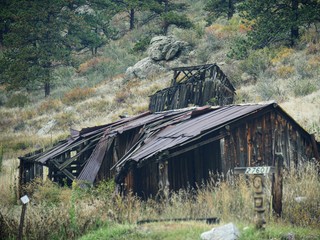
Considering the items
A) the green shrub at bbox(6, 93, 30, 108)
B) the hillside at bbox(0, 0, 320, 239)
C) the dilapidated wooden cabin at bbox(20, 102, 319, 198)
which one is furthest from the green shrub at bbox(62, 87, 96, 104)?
the dilapidated wooden cabin at bbox(20, 102, 319, 198)

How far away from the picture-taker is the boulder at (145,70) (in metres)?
38.7

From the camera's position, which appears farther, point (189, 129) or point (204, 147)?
point (204, 147)

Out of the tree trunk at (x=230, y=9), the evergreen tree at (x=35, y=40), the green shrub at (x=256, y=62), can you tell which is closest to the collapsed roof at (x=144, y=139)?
the green shrub at (x=256, y=62)

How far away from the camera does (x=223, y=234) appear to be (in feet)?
25.1

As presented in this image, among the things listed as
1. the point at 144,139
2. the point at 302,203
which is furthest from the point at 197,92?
the point at 302,203

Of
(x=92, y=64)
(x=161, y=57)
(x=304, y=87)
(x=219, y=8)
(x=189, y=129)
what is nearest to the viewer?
(x=189, y=129)

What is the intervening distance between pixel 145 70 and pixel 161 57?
1687 millimetres

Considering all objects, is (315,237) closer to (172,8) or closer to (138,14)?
(172,8)

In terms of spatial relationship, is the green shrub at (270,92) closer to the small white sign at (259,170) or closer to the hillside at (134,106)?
the hillside at (134,106)

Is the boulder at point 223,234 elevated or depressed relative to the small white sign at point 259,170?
depressed

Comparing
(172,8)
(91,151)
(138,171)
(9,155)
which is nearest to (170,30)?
(172,8)

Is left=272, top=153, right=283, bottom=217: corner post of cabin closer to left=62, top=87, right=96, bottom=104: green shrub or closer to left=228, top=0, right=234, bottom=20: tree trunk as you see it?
left=62, top=87, right=96, bottom=104: green shrub

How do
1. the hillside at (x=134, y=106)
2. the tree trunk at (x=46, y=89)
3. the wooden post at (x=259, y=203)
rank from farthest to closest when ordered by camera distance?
the tree trunk at (x=46, y=89) → the hillside at (x=134, y=106) → the wooden post at (x=259, y=203)

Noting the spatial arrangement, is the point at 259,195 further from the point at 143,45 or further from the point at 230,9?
the point at 230,9
